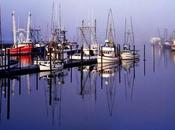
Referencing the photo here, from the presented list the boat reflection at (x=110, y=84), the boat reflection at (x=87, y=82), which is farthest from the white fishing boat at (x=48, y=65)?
the boat reflection at (x=110, y=84)

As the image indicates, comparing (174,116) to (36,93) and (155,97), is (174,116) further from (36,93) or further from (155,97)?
(36,93)

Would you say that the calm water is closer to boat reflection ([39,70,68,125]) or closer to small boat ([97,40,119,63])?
boat reflection ([39,70,68,125])

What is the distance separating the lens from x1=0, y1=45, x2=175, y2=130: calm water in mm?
21453

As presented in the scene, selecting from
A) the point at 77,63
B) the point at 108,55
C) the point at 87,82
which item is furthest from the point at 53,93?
the point at 108,55

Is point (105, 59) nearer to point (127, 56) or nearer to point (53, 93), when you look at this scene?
point (127, 56)

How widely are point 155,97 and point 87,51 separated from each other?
34.0 m

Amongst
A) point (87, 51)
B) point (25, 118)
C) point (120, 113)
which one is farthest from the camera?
point (87, 51)

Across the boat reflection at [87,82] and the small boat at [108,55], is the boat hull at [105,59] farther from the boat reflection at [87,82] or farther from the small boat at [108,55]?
the boat reflection at [87,82]

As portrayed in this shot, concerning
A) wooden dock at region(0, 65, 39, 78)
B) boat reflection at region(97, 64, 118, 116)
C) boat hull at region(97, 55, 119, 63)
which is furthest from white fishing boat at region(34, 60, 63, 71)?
boat hull at region(97, 55, 119, 63)

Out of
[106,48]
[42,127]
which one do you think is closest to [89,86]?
[42,127]

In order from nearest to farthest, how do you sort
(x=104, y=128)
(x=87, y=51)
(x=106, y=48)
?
(x=104, y=128), (x=106, y=48), (x=87, y=51)

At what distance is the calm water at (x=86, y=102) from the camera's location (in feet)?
70.4

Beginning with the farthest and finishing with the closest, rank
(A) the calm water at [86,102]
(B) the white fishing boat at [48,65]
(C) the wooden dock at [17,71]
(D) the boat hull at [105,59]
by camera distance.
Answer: (D) the boat hull at [105,59] < (B) the white fishing boat at [48,65] < (C) the wooden dock at [17,71] < (A) the calm water at [86,102]

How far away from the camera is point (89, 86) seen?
1403 inches
